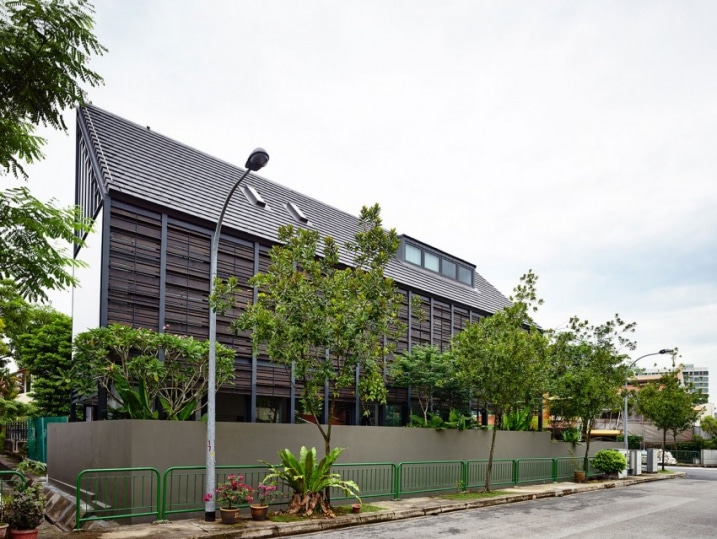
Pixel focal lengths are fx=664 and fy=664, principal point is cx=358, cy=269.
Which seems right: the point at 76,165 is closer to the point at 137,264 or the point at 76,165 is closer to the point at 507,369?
the point at 137,264

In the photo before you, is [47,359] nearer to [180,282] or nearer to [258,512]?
[180,282]

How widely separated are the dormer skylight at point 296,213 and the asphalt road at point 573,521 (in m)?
12.5

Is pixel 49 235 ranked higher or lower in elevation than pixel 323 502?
higher

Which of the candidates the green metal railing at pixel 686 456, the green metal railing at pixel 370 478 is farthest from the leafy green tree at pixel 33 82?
the green metal railing at pixel 686 456

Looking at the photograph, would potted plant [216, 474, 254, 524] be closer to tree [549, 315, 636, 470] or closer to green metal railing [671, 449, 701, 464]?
tree [549, 315, 636, 470]

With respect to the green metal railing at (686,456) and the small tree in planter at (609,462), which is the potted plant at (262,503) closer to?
the small tree in planter at (609,462)

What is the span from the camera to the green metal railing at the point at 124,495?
13742 millimetres

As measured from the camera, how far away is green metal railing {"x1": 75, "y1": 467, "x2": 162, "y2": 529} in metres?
13.7

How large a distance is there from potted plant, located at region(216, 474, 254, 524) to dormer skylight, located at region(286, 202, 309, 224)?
12.5 meters

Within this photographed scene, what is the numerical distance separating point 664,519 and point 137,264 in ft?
50.3

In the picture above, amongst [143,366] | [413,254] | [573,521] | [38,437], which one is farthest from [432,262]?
[143,366]

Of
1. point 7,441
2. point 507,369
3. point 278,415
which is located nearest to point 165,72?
point 278,415

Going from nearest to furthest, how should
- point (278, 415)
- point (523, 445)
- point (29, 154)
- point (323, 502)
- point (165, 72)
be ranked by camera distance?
point (29, 154) < point (165, 72) < point (323, 502) < point (278, 415) < point (523, 445)

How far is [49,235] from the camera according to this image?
12.2 metres
